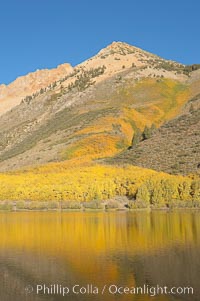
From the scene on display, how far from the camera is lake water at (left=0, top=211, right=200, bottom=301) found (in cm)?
2714

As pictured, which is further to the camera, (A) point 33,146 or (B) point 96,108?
(B) point 96,108

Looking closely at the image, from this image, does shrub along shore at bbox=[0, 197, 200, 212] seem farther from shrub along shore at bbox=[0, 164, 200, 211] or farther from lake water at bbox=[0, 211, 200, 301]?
lake water at bbox=[0, 211, 200, 301]

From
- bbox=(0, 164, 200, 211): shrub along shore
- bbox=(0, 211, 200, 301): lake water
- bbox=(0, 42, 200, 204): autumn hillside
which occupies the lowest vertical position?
bbox=(0, 211, 200, 301): lake water

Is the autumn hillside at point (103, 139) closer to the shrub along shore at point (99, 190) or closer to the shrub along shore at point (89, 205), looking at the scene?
the shrub along shore at point (99, 190)

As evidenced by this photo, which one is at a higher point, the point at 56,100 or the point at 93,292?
the point at 56,100

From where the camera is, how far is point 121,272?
3053 centimetres

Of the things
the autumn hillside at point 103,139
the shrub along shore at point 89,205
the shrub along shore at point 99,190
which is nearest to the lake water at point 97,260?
the shrub along shore at point 89,205

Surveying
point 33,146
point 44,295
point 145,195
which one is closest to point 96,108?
point 33,146

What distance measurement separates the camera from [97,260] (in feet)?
115

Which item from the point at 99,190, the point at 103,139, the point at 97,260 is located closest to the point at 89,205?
the point at 99,190

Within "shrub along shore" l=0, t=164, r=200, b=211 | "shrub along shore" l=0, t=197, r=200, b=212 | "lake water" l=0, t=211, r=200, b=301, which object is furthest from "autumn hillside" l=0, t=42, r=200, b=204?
"lake water" l=0, t=211, r=200, b=301

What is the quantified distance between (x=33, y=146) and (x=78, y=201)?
205 ft

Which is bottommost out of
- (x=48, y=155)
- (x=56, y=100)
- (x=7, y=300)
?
(x=7, y=300)

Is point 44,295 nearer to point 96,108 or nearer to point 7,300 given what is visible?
point 7,300
